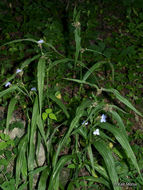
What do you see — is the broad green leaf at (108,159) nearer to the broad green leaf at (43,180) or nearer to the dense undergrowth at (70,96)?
the dense undergrowth at (70,96)

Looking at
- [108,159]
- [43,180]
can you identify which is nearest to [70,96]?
[43,180]

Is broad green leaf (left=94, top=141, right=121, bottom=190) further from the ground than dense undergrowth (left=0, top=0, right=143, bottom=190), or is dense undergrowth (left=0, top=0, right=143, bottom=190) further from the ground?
dense undergrowth (left=0, top=0, right=143, bottom=190)

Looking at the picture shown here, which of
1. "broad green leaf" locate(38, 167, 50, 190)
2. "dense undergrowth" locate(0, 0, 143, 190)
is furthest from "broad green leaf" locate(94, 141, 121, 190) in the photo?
"broad green leaf" locate(38, 167, 50, 190)

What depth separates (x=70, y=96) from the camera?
2527 millimetres

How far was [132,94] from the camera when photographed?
2.53 m

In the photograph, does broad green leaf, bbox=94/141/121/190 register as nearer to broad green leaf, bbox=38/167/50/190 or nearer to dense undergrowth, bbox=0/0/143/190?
dense undergrowth, bbox=0/0/143/190

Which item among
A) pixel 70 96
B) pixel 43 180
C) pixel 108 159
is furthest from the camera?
pixel 70 96

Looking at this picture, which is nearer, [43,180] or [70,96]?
[43,180]

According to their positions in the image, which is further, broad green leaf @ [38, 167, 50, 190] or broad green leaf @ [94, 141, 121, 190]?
broad green leaf @ [38, 167, 50, 190]

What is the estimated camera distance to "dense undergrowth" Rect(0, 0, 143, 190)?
4.32 ft

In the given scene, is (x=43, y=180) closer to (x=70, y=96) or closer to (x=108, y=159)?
(x=108, y=159)

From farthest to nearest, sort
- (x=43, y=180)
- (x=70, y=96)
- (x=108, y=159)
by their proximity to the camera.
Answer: (x=70, y=96), (x=43, y=180), (x=108, y=159)

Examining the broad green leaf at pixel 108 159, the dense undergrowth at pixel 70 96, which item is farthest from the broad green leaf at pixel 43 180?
the broad green leaf at pixel 108 159

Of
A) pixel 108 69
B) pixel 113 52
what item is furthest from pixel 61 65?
pixel 113 52
